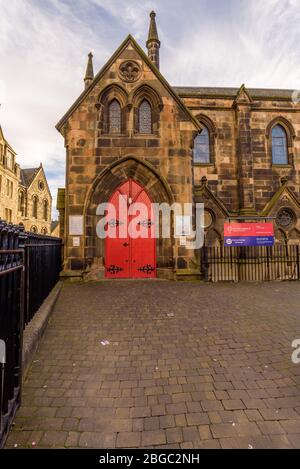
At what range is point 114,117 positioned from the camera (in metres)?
9.67

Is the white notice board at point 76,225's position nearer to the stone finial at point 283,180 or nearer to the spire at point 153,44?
the stone finial at point 283,180

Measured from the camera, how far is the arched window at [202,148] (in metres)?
14.9

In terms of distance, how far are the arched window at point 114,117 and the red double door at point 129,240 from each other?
243 centimetres

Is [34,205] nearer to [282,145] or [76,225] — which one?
[76,225]

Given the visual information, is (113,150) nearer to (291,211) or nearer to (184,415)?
(184,415)

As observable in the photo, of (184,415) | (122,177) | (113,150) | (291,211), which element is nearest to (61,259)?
(122,177)

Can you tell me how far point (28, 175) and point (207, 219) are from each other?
37598 millimetres

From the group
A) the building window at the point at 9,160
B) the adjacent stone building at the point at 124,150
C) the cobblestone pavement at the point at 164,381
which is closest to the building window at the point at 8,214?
the building window at the point at 9,160

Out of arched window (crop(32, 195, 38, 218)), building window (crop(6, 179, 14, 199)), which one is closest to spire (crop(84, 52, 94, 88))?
building window (crop(6, 179, 14, 199))

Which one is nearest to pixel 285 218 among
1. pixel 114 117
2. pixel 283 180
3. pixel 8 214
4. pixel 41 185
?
pixel 283 180

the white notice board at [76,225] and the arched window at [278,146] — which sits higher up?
the arched window at [278,146]

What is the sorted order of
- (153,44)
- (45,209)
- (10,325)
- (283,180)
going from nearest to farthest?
(10,325) → (283,180) → (153,44) → (45,209)

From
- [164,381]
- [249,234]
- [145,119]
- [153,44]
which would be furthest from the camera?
[153,44]

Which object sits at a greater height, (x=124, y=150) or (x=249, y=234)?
(x=124, y=150)
